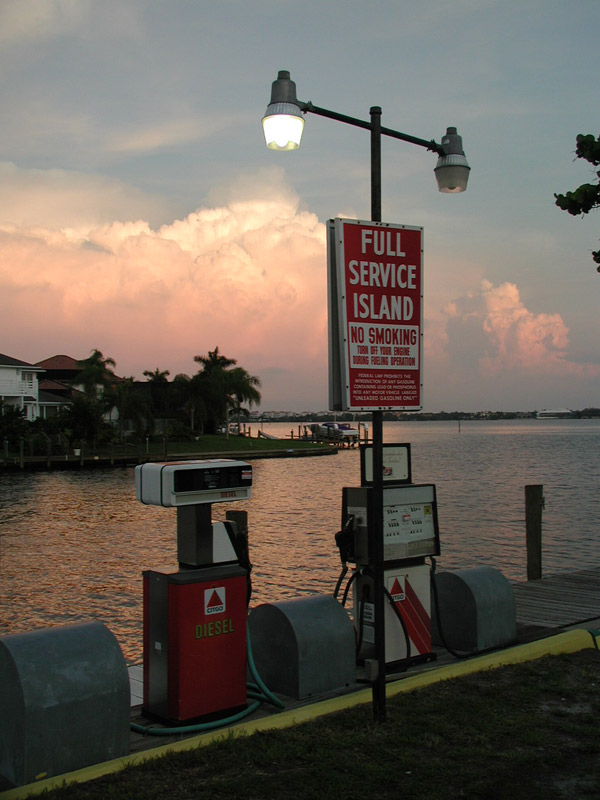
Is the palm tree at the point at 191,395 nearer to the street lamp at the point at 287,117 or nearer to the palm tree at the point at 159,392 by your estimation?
the palm tree at the point at 159,392

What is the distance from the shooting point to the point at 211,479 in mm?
5793

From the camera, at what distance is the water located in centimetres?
1761

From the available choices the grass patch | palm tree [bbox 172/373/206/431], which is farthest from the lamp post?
palm tree [bbox 172/373/206/431]

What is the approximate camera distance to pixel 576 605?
10.3 m

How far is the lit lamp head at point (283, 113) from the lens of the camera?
19.9 feet

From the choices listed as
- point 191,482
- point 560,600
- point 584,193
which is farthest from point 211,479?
point 560,600

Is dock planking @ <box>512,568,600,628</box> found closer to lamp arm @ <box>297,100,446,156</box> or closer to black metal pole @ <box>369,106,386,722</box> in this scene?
black metal pole @ <box>369,106,386,722</box>

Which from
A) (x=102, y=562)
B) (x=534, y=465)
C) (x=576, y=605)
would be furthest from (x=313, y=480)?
(x=576, y=605)

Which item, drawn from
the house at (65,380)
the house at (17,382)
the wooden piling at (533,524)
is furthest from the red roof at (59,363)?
the wooden piling at (533,524)

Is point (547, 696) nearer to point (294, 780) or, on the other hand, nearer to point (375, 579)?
point (375, 579)

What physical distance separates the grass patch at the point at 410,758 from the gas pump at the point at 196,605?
0.54 m

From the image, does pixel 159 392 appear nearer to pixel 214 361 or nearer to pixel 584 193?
pixel 214 361

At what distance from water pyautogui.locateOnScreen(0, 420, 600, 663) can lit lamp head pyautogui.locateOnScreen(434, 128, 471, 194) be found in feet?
27.7

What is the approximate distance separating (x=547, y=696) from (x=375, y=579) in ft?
5.89
